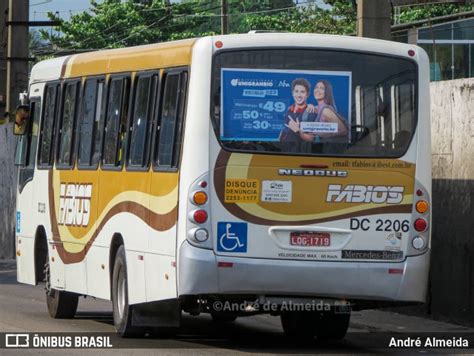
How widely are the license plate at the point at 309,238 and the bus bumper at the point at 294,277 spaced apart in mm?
173

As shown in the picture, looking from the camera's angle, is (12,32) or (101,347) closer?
(101,347)

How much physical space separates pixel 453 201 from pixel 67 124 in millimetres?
4608

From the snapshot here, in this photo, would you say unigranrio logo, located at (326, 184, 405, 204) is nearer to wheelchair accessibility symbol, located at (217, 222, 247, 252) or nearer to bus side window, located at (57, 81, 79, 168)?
wheelchair accessibility symbol, located at (217, 222, 247, 252)

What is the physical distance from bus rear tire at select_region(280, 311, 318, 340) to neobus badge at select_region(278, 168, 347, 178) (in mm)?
2129

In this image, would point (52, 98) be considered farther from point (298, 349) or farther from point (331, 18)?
point (331, 18)

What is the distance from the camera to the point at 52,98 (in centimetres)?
1791

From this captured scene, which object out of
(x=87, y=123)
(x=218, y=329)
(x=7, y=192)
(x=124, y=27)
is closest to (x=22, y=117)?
(x=87, y=123)

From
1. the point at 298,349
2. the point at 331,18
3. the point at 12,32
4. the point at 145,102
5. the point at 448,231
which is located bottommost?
the point at 298,349

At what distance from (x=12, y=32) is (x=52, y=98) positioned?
15120 millimetres

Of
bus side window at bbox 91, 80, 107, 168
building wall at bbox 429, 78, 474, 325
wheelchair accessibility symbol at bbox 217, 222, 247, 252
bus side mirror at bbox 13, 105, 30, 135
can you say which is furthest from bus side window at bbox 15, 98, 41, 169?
wheelchair accessibility symbol at bbox 217, 222, 247, 252

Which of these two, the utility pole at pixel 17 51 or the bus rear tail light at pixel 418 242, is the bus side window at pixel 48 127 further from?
the utility pole at pixel 17 51

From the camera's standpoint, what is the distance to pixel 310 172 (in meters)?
13.2

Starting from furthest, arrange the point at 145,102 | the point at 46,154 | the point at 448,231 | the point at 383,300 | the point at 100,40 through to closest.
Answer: the point at 100,40, the point at 46,154, the point at 448,231, the point at 145,102, the point at 383,300

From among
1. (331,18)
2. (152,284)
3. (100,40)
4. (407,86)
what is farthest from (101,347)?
(100,40)
